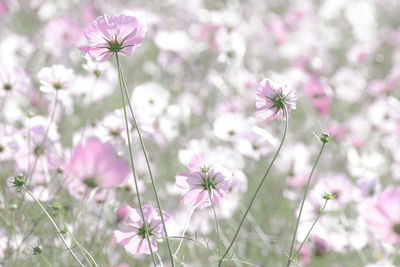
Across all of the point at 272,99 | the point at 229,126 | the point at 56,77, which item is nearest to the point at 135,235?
the point at 272,99

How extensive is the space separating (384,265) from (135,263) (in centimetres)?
53

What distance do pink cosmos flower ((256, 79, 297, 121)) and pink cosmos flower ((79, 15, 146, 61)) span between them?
175 mm

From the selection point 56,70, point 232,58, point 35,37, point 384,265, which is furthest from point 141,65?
point 384,265

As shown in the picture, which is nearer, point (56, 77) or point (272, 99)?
point (272, 99)

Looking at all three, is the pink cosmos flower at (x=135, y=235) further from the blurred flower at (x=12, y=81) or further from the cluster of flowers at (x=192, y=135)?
the blurred flower at (x=12, y=81)

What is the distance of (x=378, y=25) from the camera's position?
349 cm

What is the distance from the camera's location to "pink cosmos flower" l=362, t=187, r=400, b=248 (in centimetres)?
61

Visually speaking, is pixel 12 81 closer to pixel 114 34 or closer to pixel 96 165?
pixel 114 34

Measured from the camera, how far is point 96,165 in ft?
1.74

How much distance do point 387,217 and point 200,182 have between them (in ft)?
0.79

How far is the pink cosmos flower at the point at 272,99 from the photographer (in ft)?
2.36

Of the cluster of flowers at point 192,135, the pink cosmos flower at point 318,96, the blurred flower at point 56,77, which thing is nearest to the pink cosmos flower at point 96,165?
the cluster of flowers at point 192,135

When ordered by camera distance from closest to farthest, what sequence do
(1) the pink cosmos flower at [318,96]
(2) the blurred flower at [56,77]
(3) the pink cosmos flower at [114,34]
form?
(3) the pink cosmos flower at [114,34], (2) the blurred flower at [56,77], (1) the pink cosmos flower at [318,96]

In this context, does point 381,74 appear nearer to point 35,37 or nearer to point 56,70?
point 35,37
